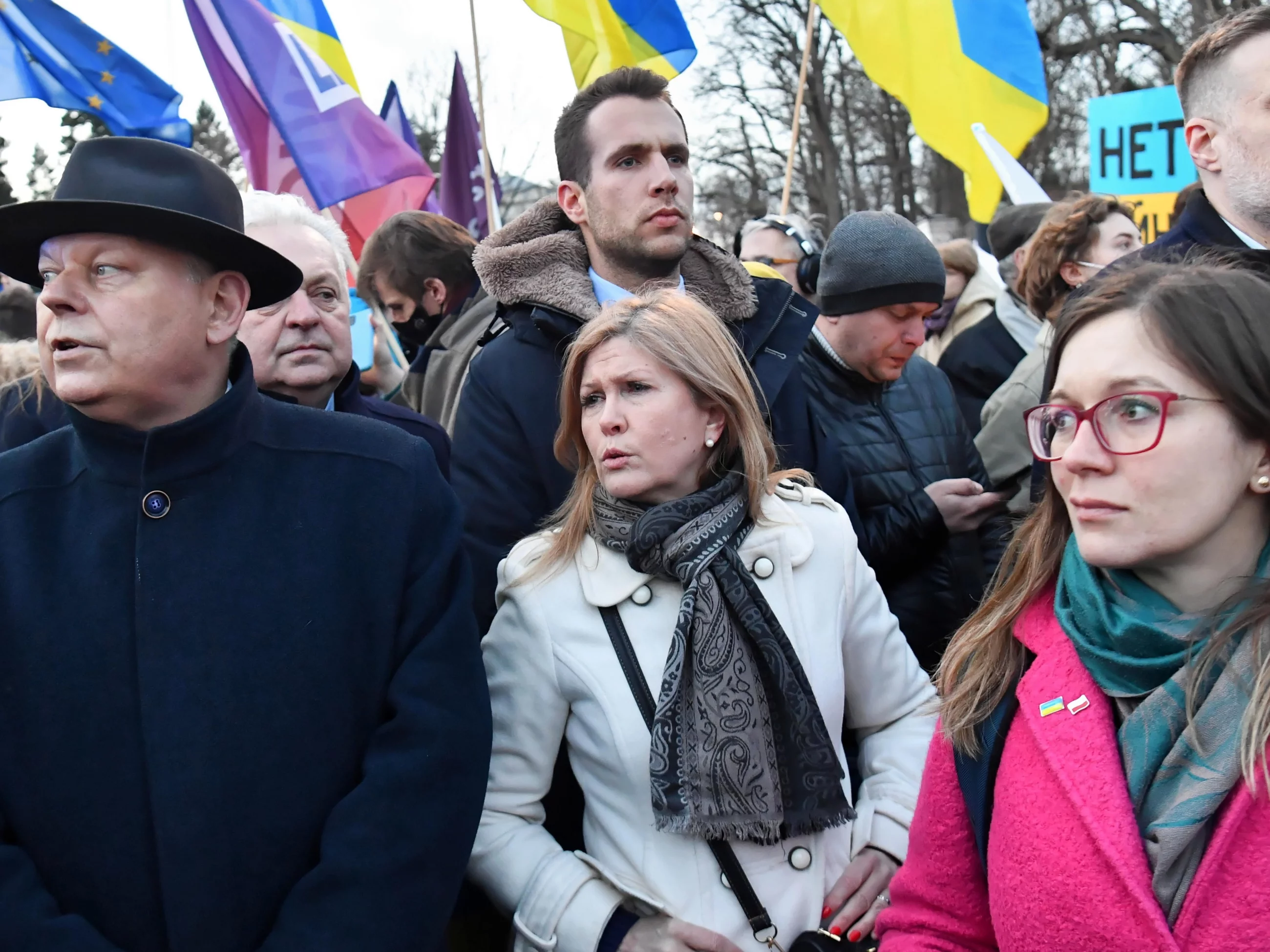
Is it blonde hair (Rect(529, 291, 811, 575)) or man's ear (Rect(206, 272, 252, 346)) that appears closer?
man's ear (Rect(206, 272, 252, 346))

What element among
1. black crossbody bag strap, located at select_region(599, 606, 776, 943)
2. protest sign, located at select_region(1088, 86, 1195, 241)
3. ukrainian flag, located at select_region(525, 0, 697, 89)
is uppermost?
ukrainian flag, located at select_region(525, 0, 697, 89)

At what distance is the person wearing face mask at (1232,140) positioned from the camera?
2.79 m

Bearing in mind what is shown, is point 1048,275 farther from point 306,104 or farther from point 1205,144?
point 306,104

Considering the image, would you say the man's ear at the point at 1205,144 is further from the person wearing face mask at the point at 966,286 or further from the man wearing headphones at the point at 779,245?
the person wearing face mask at the point at 966,286

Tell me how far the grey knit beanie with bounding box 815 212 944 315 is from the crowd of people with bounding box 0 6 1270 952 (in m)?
0.72

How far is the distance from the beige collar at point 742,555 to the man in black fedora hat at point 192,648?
32 cm

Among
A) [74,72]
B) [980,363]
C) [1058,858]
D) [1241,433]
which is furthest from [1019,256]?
[74,72]

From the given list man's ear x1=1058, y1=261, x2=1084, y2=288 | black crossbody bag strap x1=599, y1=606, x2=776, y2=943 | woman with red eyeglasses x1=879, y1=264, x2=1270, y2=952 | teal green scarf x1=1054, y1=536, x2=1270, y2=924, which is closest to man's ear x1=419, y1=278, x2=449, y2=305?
man's ear x1=1058, y1=261, x2=1084, y2=288

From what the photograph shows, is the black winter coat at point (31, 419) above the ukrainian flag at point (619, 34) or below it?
below

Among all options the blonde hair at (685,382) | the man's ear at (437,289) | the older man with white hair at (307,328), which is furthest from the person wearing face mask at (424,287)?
the blonde hair at (685,382)

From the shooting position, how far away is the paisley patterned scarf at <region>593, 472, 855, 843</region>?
2.16 meters

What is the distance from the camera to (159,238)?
202 cm

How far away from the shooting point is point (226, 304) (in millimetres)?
2186

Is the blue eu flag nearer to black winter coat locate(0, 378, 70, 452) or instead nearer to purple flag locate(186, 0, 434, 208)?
purple flag locate(186, 0, 434, 208)
